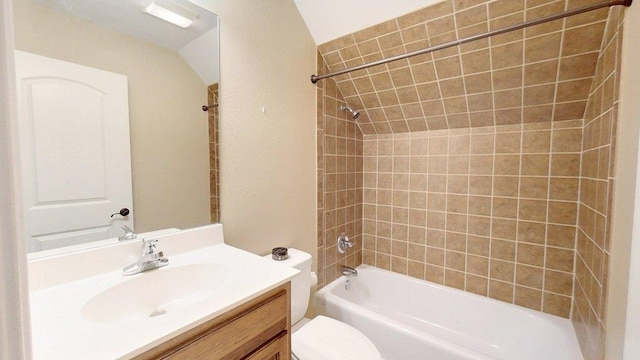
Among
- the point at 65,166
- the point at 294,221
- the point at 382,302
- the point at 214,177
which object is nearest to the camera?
the point at 65,166

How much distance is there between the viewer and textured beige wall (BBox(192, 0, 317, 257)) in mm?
1320

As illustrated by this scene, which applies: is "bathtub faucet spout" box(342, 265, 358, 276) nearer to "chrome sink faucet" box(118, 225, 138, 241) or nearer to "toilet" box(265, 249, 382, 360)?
"toilet" box(265, 249, 382, 360)

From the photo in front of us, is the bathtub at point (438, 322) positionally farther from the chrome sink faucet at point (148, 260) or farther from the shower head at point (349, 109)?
the shower head at point (349, 109)

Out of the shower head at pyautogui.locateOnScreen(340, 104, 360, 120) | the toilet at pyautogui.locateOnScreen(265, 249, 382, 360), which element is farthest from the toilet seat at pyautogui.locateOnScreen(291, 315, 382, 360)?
the shower head at pyautogui.locateOnScreen(340, 104, 360, 120)

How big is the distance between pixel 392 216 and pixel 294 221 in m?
0.93

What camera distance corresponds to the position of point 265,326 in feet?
2.80

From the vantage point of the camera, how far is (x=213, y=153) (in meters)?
1.29

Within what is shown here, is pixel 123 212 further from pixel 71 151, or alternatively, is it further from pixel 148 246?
pixel 71 151

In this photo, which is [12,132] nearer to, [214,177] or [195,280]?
[195,280]

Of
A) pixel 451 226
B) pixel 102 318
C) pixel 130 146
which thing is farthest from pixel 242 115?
pixel 451 226

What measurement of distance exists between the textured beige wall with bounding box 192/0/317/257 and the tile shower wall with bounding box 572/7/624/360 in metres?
1.42

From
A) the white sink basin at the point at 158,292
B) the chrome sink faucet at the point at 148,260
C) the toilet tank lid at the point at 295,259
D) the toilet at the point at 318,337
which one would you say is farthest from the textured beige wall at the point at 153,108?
the toilet at the point at 318,337

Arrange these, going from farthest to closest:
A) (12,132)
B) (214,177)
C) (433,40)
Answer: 1. (433,40)
2. (214,177)
3. (12,132)

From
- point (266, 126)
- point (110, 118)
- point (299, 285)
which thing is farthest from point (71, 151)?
point (299, 285)
